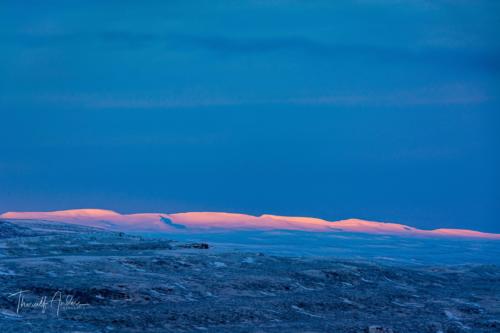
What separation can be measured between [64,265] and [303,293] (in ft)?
19.5

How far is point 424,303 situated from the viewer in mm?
20391

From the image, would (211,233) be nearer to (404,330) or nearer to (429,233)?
(429,233)

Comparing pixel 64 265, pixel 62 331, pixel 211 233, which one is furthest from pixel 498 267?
pixel 211 233

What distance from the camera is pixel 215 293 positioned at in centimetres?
1825

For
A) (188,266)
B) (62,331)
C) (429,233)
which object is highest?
(429,233)

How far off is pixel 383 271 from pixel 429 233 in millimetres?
95110

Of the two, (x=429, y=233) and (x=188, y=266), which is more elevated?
(x=429, y=233)

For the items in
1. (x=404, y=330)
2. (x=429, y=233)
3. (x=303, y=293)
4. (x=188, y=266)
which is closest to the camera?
(x=404, y=330)

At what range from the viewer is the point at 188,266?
2109 cm

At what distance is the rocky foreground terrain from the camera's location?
1519 centimetres

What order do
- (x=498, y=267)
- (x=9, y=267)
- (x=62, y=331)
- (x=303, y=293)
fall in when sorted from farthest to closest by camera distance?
(x=498, y=267), (x=303, y=293), (x=9, y=267), (x=62, y=331)

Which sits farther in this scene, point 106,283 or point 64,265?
point 64,265

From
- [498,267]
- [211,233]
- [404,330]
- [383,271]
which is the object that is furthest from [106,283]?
[211,233]

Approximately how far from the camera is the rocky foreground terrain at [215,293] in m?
15.2
